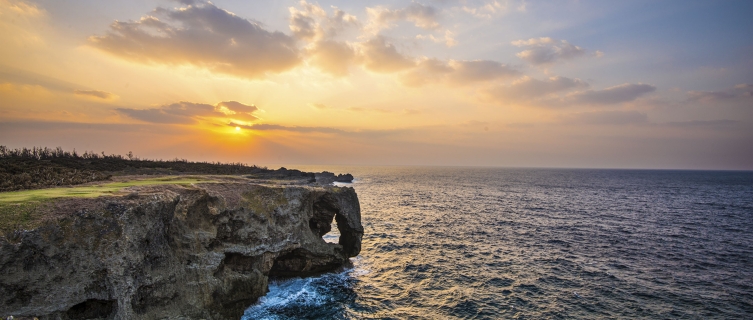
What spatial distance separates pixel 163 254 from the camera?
15.7 meters

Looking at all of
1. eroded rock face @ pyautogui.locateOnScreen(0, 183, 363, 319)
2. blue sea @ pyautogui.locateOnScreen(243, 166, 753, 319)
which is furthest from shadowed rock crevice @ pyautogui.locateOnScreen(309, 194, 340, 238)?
blue sea @ pyautogui.locateOnScreen(243, 166, 753, 319)

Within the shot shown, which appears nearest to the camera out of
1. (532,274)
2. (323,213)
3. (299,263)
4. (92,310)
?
(92,310)

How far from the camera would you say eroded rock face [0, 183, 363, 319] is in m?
12.0

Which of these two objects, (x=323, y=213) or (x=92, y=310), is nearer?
(x=92, y=310)

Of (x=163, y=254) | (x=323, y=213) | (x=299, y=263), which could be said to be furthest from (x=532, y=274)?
(x=163, y=254)

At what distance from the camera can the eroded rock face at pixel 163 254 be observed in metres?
12.0

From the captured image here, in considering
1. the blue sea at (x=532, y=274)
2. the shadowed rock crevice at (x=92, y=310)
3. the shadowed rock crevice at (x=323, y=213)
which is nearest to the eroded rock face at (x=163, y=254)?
the shadowed rock crevice at (x=92, y=310)

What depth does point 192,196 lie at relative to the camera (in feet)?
60.4

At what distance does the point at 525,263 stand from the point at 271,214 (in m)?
23.1

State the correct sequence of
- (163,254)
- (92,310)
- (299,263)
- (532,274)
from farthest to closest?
(532,274) → (299,263) → (163,254) → (92,310)

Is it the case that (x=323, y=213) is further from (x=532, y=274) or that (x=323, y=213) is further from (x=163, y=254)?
(x=532, y=274)

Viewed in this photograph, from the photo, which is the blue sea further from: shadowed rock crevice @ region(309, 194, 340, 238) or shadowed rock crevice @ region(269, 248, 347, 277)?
shadowed rock crevice @ region(309, 194, 340, 238)

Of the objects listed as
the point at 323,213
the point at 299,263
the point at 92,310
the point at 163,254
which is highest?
the point at 323,213

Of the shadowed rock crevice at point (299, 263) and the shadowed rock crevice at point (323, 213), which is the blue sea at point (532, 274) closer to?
the shadowed rock crevice at point (299, 263)
